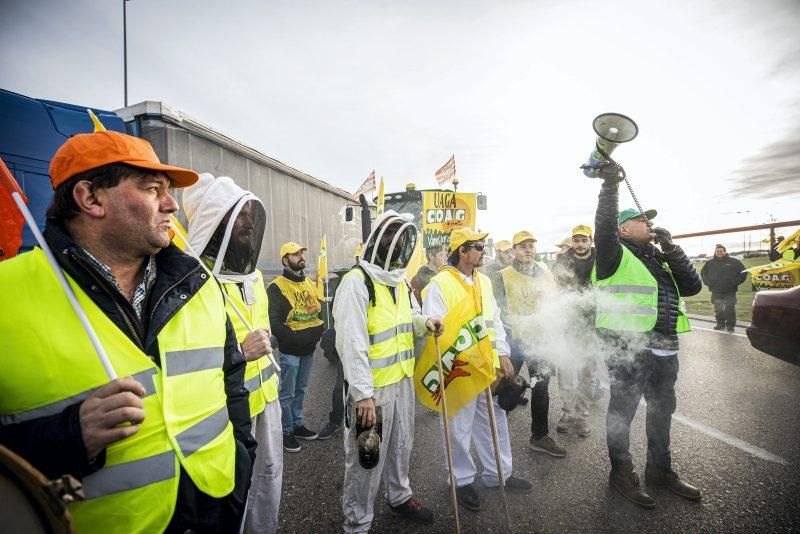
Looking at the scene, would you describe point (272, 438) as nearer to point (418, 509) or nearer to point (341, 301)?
point (341, 301)

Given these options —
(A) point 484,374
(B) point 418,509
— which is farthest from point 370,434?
(A) point 484,374

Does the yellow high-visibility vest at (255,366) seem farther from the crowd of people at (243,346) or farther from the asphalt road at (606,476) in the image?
the asphalt road at (606,476)

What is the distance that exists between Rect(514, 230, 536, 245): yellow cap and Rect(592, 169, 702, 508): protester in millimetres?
1239

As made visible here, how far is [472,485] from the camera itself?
9.55 feet

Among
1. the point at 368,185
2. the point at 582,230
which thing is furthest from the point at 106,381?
the point at 368,185

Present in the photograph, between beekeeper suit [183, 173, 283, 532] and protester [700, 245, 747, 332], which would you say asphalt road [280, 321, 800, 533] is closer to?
beekeeper suit [183, 173, 283, 532]

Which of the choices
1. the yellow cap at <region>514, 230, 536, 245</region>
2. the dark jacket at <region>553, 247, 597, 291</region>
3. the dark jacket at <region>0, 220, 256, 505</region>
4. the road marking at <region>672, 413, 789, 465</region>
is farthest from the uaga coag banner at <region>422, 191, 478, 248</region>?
the dark jacket at <region>0, 220, 256, 505</region>

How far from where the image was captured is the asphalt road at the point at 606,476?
252 centimetres

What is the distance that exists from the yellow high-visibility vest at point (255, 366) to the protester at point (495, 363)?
145 centimetres

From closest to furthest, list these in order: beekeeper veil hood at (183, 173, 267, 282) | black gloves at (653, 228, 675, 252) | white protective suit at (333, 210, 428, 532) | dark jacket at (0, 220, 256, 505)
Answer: dark jacket at (0, 220, 256, 505) < beekeeper veil hood at (183, 173, 267, 282) < white protective suit at (333, 210, 428, 532) < black gloves at (653, 228, 675, 252)

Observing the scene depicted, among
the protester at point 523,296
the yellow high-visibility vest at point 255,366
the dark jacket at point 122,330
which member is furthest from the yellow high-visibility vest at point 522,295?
the dark jacket at point 122,330

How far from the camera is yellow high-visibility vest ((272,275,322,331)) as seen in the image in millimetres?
4102

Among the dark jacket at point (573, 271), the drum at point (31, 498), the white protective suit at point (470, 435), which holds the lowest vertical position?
the white protective suit at point (470, 435)

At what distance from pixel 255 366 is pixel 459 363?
169 cm
